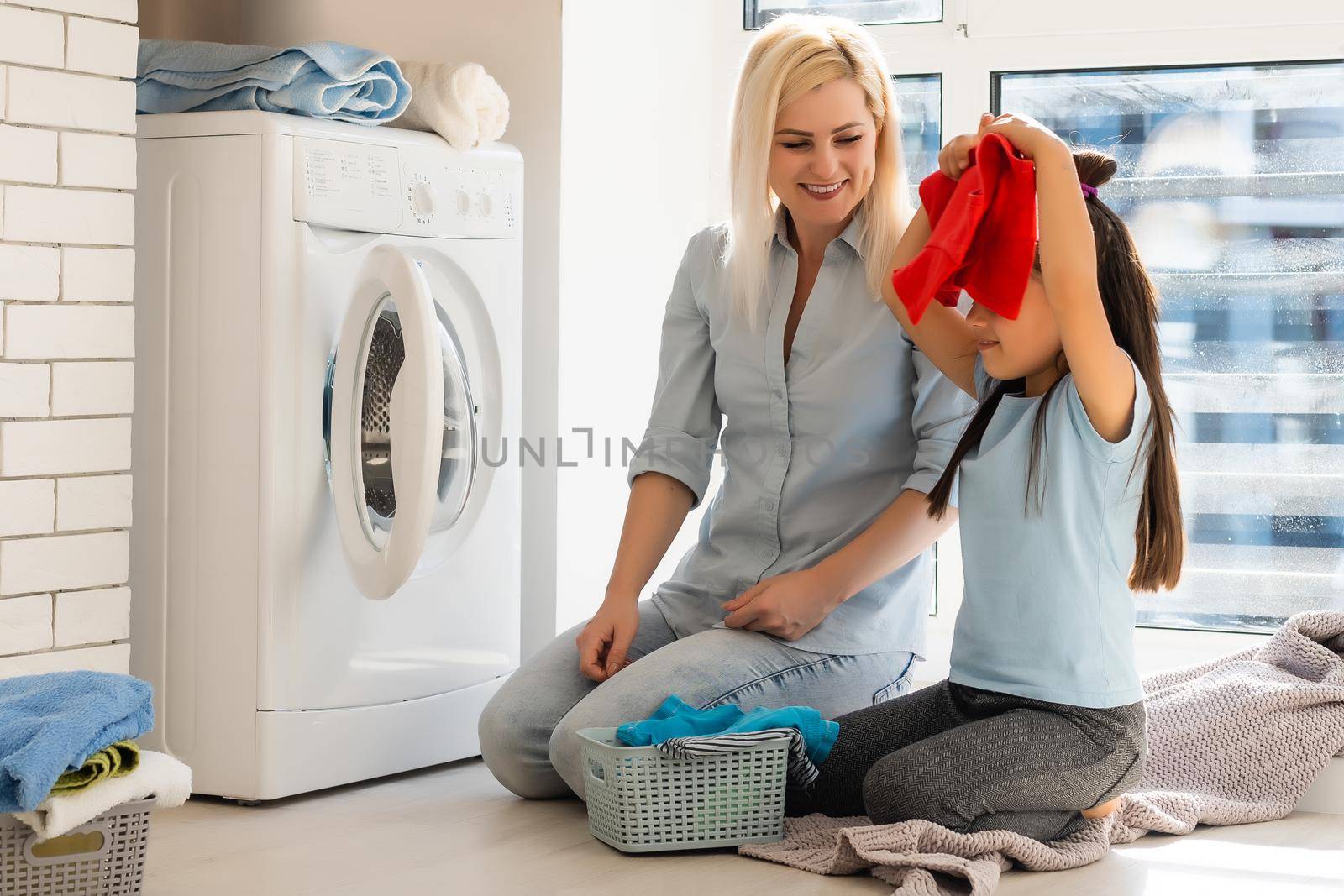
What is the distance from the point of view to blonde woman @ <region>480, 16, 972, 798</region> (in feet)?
6.12

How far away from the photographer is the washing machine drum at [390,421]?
1.93m

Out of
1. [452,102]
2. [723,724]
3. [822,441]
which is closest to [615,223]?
[452,102]

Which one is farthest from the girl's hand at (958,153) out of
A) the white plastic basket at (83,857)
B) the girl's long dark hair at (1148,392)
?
the white plastic basket at (83,857)

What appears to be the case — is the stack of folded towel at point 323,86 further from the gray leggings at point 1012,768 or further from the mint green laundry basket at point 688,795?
the gray leggings at point 1012,768

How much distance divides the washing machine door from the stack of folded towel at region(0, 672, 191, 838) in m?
0.52

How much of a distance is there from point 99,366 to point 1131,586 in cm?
140

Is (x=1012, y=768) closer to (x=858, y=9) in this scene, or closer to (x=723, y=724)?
(x=723, y=724)

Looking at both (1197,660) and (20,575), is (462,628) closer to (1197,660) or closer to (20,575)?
(20,575)

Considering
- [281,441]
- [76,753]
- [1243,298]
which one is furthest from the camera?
[1243,298]

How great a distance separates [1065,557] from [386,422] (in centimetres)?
99

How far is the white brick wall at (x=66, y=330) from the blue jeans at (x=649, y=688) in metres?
0.56

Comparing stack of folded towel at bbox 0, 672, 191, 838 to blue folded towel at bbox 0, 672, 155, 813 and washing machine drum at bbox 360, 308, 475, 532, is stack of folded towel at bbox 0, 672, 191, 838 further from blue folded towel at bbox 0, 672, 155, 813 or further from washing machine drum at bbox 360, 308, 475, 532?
washing machine drum at bbox 360, 308, 475, 532

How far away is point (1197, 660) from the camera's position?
2580 millimetres

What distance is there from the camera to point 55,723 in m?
1.38
